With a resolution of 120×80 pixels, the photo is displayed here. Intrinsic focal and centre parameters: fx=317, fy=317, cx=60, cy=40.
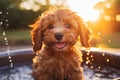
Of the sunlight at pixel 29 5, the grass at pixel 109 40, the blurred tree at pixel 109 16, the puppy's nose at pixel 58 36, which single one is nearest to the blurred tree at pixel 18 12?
the sunlight at pixel 29 5

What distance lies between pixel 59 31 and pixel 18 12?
50.8ft

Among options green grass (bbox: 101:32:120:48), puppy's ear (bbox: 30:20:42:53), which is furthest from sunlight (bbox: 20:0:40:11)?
puppy's ear (bbox: 30:20:42:53)

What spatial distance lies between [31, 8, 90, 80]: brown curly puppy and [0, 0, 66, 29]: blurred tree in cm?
1450

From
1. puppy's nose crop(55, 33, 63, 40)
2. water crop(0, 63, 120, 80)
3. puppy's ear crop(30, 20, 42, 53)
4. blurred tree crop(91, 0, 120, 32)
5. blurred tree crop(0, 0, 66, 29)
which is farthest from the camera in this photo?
blurred tree crop(0, 0, 66, 29)

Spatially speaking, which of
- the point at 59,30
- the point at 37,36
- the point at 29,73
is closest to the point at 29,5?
the point at 29,73

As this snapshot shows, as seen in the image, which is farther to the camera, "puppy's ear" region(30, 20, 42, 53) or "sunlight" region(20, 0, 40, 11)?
"sunlight" region(20, 0, 40, 11)

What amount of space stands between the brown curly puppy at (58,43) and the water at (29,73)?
6.26ft

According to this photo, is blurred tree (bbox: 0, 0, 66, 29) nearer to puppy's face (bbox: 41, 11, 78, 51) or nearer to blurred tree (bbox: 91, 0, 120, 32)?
blurred tree (bbox: 91, 0, 120, 32)

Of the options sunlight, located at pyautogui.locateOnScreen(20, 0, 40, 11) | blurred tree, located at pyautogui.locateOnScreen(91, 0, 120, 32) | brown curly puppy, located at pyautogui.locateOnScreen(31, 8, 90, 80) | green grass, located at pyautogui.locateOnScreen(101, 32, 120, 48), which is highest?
brown curly puppy, located at pyautogui.locateOnScreen(31, 8, 90, 80)

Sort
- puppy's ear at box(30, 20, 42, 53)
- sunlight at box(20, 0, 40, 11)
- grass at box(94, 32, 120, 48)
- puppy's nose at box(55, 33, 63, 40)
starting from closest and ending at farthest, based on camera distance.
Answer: puppy's nose at box(55, 33, 63, 40) → puppy's ear at box(30, 20, 42, 53) → grass at box(94, 32, 120, 48) → sunlight at box(20, 0, 40, 11)

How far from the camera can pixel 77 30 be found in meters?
5.40

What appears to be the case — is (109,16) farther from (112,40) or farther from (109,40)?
(109,40)

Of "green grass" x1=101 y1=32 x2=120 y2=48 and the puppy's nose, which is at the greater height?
the puppy's nose

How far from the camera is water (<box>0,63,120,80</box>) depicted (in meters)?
7.67
